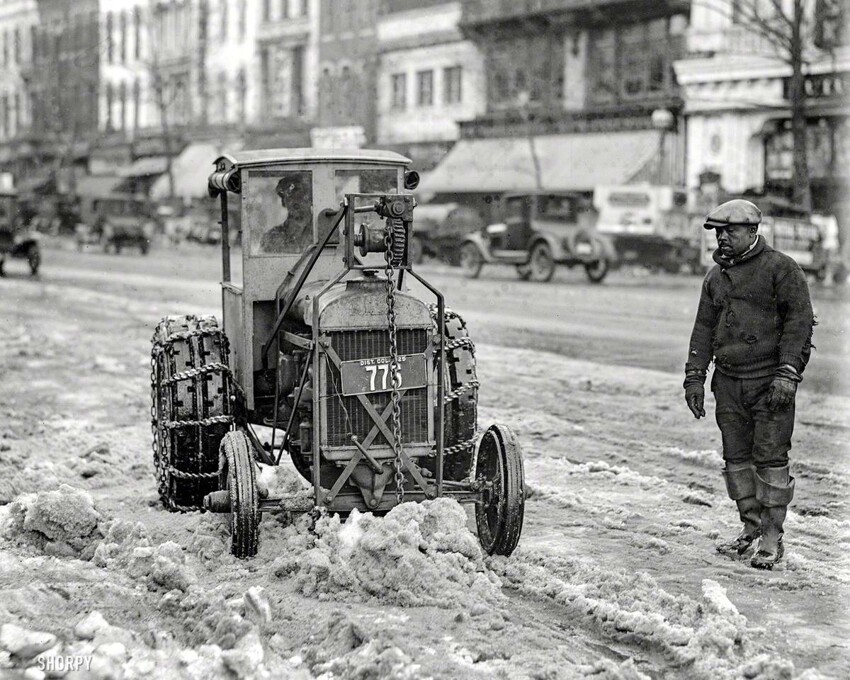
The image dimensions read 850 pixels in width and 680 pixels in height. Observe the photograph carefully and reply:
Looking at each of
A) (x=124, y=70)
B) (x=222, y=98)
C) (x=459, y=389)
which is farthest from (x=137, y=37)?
(x=459, y=389)

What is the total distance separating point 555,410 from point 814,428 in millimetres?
2094

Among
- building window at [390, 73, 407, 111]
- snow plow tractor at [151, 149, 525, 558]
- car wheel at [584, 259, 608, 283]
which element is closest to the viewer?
snow plow tractor at [151, 149, 525, 558]

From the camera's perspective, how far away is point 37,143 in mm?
69188

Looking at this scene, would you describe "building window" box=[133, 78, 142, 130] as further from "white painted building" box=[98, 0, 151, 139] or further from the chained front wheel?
the chained front wheel

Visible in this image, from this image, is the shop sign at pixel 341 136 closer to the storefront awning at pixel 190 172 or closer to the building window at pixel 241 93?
the building window at pixel 241 93

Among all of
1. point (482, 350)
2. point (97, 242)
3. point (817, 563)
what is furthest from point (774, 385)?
point (97, 242)

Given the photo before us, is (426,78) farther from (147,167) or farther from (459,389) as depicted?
(459,389)

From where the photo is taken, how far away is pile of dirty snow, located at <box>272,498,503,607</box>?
17.5ft

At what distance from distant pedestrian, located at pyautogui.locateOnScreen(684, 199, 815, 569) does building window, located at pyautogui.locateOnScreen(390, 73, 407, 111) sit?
128 feet

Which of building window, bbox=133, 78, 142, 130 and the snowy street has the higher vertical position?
building window, bbox=133, 78, 142, 130

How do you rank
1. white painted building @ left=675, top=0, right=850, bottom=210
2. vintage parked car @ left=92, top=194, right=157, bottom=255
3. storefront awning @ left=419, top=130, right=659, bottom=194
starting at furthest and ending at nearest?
1. vintage parked car @ left=92, top=194, right=157, bottom=255
2. storefront awning @ left=419, top=130, right=659, bottom=194
3. white painted building @ left=675, top=0, right=850, bottom=210

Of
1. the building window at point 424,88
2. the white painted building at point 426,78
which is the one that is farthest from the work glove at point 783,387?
the building window at point 424,88

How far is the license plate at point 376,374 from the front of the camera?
19.2 feet


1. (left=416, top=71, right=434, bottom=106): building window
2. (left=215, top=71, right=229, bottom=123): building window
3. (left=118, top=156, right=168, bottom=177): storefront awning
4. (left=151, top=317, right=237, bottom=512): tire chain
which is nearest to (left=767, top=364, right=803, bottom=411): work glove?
(left=151, top=317, right=237, bottom=512): tire chain
